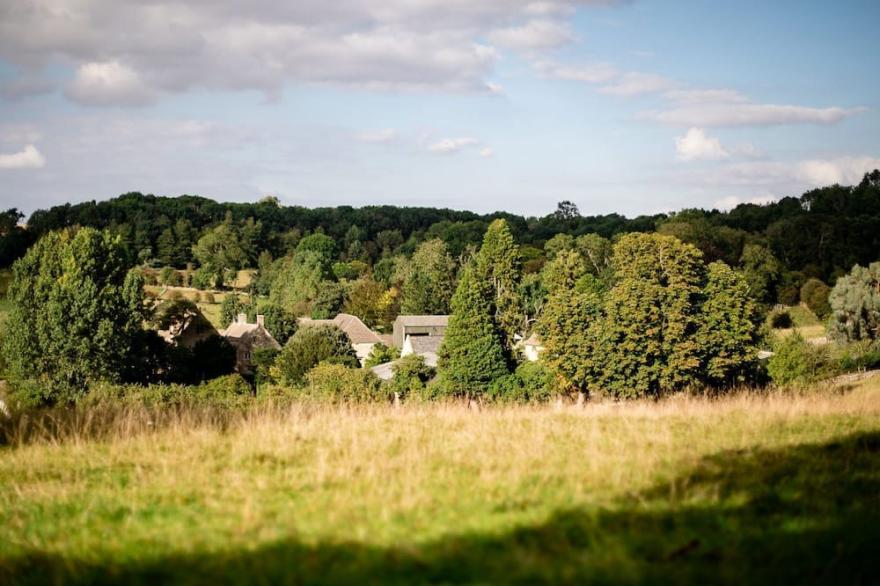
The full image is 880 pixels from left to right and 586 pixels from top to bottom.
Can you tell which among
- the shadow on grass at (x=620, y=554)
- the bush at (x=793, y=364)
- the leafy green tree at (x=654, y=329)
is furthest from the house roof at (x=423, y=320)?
the shadow on grass at (x=620, y=554)

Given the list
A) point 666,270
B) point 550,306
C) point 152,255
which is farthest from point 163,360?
point 152,255

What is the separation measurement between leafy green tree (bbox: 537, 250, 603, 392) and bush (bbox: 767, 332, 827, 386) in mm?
10248

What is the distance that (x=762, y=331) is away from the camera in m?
47.7

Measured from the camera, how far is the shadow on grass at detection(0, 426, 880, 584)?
4.91 m

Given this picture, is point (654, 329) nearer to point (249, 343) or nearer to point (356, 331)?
point (249, 343)

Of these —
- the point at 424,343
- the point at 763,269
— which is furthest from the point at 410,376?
the point at 763,269

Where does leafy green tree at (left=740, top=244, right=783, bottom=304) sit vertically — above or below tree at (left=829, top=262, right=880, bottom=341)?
above

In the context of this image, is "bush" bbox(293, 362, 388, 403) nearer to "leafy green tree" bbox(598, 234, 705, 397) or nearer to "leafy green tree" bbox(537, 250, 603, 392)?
"leafy green tree" bbox(537, 250, 603, 392)

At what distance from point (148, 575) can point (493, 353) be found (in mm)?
42545

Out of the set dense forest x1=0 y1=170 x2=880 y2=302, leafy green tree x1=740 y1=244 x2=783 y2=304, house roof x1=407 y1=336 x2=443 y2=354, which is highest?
dense forest x1=0 y1=170 x2=880 y2=302

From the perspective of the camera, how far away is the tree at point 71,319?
147 ft

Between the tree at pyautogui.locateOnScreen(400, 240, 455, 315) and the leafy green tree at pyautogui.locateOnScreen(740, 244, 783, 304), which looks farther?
the tree at pyautogui.locateOnScreen(400, 240, 455, 315)

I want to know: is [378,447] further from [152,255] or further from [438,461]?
[152,255]

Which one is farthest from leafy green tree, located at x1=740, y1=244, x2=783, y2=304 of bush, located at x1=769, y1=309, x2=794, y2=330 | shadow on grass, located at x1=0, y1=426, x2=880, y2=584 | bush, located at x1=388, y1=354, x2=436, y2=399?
shadow on grass, located at x1=0, y1=426, x2=880, y2=584
